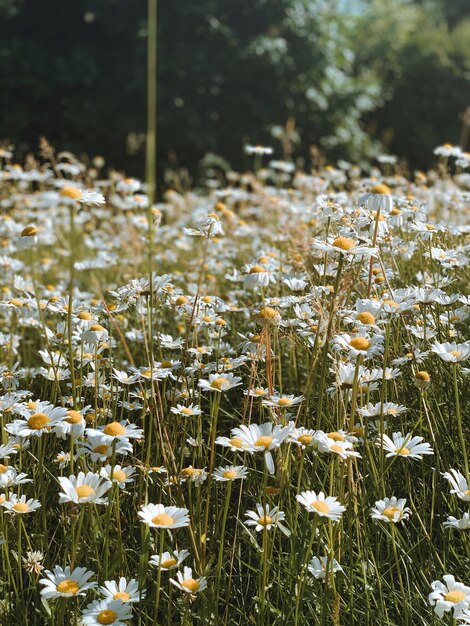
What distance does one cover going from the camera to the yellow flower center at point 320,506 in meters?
1.48

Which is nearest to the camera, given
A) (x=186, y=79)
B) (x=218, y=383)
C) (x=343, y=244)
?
(x=343, y=244)

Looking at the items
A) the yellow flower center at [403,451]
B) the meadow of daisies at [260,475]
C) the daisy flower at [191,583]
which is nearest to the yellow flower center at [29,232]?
the meadow of daisies at [260,475]

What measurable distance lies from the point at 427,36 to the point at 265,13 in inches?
172

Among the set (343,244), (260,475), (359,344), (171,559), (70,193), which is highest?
(70,193)

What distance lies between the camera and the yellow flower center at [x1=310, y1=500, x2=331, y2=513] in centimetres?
148

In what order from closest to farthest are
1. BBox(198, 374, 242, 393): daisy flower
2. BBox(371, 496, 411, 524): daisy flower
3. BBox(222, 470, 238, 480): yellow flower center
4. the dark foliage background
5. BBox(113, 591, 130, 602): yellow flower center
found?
BBox(113, 591, 130, 602): yellow flower center → BBox(371, 496, 411, 524): daisy flower → BBox(222, 470, 238, 480): yellow flower center → BBox(198, 374, 242, 393): daisy flower → the dark foliage background

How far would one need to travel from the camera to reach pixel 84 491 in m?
1.52

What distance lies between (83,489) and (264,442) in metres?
0.40

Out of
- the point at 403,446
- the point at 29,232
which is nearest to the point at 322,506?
the point at 403,446

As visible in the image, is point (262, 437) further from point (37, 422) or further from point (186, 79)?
point (186, 79)

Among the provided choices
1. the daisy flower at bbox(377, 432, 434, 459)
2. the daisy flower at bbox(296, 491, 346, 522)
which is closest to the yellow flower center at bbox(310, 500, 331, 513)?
the daisy flower at bbox(296, 491, 346, 522)

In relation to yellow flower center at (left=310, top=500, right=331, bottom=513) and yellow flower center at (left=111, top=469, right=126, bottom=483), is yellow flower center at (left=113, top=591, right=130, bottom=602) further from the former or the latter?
yellow flower center at (left=310, top=500, right=331, bottom=513)

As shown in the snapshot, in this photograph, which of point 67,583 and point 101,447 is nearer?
point 67,583

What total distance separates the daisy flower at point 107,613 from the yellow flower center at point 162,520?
165 mm
